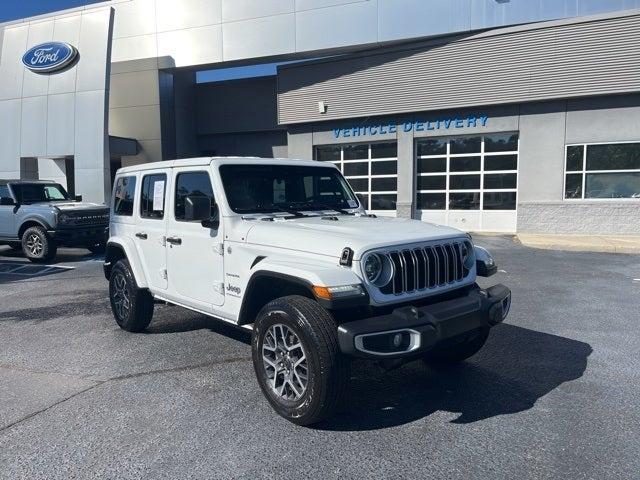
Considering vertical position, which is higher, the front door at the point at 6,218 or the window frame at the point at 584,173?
the window frame at the point at 584,173

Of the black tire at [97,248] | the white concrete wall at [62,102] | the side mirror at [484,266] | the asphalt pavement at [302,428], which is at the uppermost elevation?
the white concrete wall at [62,102]

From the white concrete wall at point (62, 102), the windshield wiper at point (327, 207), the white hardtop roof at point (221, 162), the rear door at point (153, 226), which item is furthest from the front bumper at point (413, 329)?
the white concrete wall at point (62, 102)

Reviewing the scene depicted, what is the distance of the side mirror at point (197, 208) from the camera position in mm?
4398

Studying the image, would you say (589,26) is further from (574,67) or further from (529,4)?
(529,4)

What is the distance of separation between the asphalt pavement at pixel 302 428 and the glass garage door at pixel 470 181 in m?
11.3

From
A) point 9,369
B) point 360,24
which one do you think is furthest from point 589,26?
point 9,369

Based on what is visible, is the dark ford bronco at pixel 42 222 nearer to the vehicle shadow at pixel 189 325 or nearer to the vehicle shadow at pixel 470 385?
the vehicle shadow at pixel 189 325

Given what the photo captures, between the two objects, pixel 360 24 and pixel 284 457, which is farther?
pixel 360 24

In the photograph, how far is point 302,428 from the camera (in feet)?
12.3

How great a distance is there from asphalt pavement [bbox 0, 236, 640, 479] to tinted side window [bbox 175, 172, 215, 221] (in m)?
1.51

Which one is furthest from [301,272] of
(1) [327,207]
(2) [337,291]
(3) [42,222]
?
(3) [42,222]

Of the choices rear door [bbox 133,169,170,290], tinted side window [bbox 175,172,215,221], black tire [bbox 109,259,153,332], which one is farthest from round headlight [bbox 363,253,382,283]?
black tire [bbox 109,259,153,332]

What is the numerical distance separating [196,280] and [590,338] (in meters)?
4.31

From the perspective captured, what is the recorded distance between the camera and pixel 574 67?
618 inches
